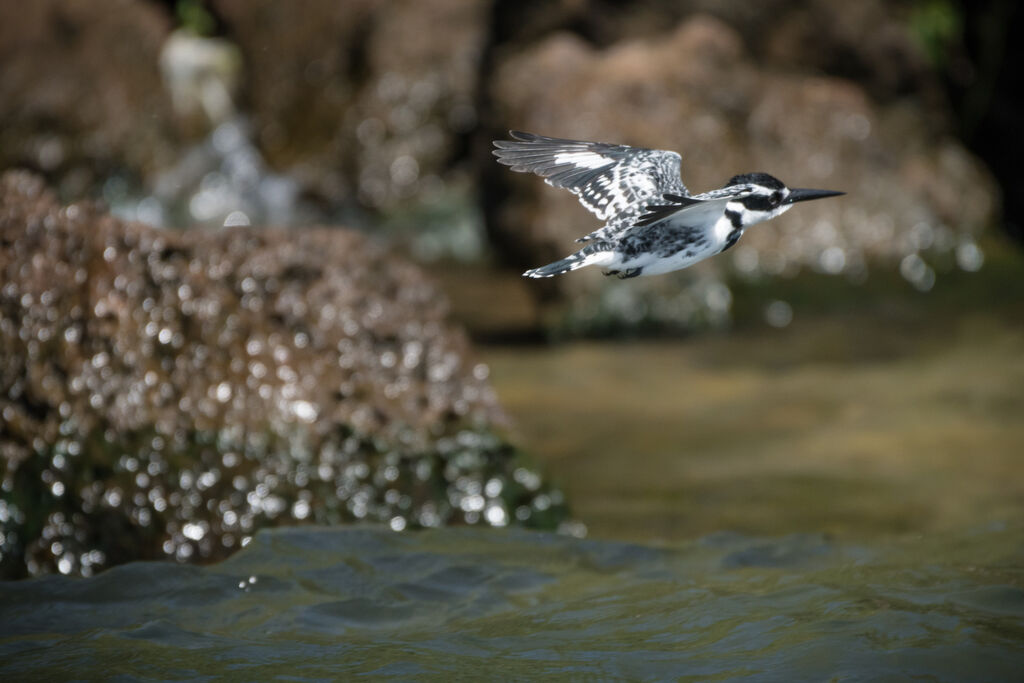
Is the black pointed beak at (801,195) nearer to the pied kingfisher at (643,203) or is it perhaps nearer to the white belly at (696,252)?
the pied kingfisher at (643,203)

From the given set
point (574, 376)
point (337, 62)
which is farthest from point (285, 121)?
point (574, 376)

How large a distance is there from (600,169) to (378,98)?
7.31m

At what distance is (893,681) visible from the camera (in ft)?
9.54

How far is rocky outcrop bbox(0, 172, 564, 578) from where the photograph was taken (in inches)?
151

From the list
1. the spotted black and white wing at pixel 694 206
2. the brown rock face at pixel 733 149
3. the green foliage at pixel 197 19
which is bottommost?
the spotted black and white wing at pixel 694 206

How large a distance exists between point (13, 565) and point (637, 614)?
211cm

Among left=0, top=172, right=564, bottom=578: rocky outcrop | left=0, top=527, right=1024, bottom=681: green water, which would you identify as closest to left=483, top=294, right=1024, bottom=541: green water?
left=0, top=172, right=564, bottom=578: rocky outcrop

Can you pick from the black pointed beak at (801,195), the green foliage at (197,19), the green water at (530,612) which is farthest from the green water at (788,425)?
the green foliage at (197,19)

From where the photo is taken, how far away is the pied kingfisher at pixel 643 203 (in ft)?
10.3

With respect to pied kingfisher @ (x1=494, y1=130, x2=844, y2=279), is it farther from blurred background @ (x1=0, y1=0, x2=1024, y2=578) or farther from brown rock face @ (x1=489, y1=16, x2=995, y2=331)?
brown rock face @ (x1=489, y1=16, x2=995, y2=331)

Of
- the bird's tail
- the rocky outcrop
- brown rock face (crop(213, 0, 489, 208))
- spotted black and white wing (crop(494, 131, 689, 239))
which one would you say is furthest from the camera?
brown rock face (crop(213, 0, 489, 208))

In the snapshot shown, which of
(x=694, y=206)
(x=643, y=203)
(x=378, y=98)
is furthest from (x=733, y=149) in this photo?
(x=694, y=206)

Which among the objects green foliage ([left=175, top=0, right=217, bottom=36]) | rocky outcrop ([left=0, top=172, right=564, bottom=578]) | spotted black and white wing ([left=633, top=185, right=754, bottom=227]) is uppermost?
green foliage ([left=175, top=0, right=217, bottom=36])

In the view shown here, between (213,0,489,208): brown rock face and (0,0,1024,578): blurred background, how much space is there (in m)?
0.03
